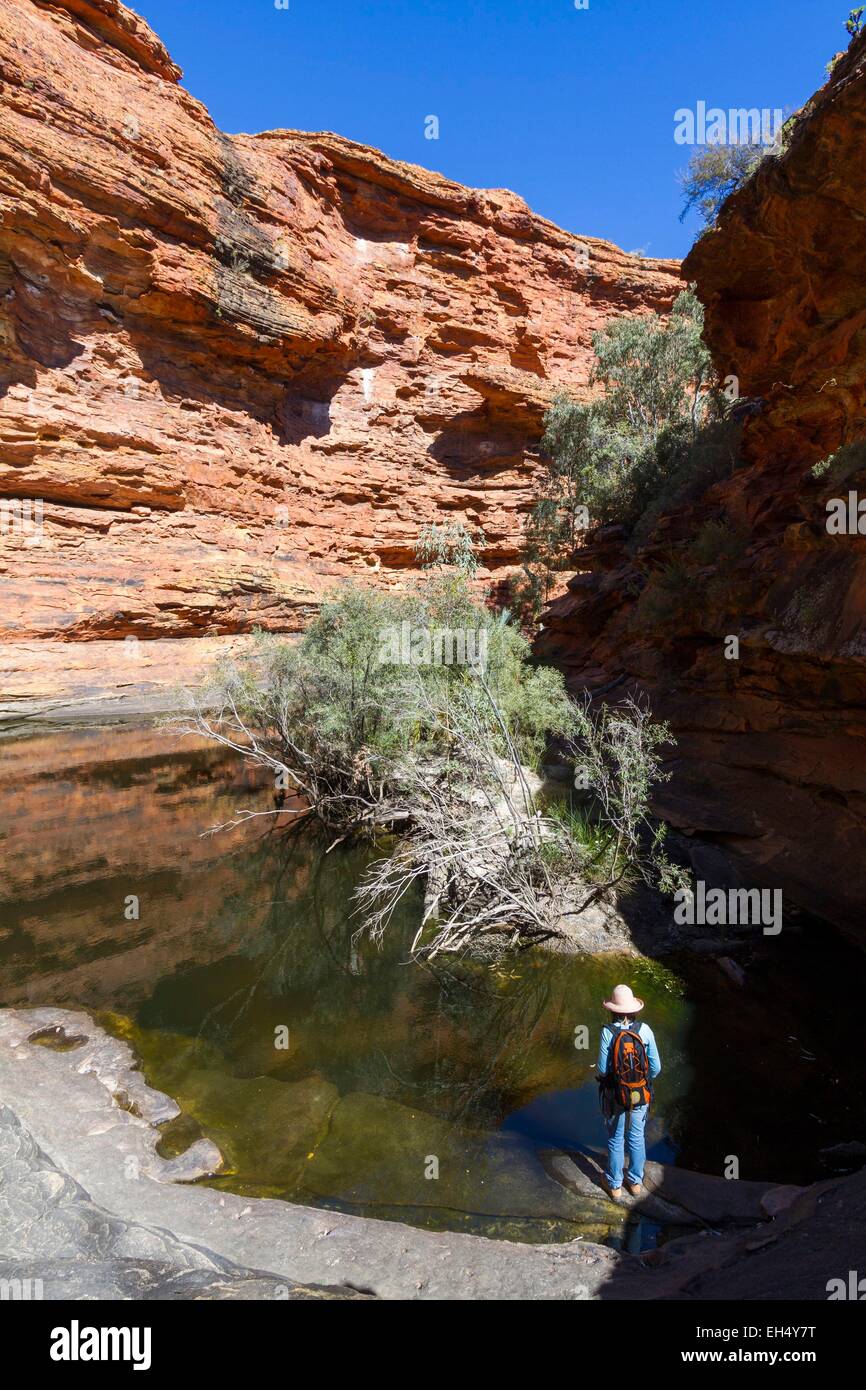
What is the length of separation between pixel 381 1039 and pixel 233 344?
1213 inches

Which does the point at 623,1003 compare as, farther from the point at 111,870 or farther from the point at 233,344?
the point at 233,344

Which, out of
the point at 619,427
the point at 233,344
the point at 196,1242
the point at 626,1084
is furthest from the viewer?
the point at 233,344

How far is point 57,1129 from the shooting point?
5.05 meters

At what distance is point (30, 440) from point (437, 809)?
74.9 feet

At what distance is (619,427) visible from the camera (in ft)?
92.5

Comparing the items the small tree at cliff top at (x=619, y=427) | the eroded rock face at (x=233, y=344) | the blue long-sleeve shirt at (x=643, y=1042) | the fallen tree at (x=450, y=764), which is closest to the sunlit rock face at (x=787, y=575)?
the fallen tree at (x=450, y=764)

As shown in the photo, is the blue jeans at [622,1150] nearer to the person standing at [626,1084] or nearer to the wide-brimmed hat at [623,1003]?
the person standing at [626,1084]

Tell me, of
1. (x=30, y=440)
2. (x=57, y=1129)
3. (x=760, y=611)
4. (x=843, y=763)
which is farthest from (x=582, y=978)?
(x=30, y=440)

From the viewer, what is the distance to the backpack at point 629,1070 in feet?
14.9

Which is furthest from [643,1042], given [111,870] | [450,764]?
[111,870]

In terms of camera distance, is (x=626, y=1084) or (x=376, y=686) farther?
(x=376, y=686)

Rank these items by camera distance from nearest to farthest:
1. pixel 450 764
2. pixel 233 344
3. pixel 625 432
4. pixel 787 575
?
pixel 450 764
pixel 787 575
pixel 625 432
pixel 233 344

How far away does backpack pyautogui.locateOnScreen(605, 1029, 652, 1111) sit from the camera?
14.9 ft

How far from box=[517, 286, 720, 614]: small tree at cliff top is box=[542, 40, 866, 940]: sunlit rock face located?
942cm
